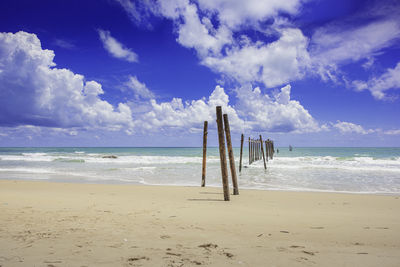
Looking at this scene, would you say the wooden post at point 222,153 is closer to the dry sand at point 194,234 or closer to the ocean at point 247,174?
the dry sand at point 194,234

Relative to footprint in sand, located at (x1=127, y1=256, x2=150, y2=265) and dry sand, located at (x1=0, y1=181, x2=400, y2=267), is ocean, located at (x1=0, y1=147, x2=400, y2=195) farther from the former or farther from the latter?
footprint in sand, located at (x1=127, y1=256, x2=150, y2=265)

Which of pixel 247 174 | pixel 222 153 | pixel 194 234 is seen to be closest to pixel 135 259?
pixel 194 234

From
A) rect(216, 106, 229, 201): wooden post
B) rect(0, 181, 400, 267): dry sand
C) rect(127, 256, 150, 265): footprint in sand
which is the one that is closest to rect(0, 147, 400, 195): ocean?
rect(216, 106, 229, 201): wooden post

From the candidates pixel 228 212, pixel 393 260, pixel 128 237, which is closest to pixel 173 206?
pixel 228 212

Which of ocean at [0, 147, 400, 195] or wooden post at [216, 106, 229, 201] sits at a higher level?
wooden post at [216, 106, 229, 201]

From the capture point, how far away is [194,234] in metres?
4.68

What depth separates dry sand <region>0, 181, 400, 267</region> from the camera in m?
3.54

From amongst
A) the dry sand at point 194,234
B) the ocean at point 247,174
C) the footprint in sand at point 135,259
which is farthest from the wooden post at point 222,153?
the footprint in sand at point 135,259

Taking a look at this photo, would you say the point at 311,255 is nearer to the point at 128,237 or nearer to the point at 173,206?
the point at 128,237

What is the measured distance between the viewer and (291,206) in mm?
7773

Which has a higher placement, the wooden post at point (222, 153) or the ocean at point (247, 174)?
the wooden post at point (222, 153)

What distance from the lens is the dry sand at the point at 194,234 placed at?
3535mm

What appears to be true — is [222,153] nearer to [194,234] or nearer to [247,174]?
[194,234]

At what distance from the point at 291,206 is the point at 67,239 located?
601 centimetres
